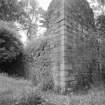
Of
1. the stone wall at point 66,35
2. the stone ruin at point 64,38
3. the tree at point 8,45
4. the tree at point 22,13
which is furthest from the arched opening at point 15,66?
the tree at point 22,13

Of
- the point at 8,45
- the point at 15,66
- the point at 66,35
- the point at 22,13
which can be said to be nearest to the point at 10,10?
the point at 22,13

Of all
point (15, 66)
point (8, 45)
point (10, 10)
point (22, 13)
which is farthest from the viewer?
point (22, 13)

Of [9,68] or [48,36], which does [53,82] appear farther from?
[9,68]

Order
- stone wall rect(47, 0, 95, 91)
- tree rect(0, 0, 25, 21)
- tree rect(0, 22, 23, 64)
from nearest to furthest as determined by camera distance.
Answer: stone wall rect(47, 0, 95, 91) → tree rect(0, 22, 23, 64) → tree rect(0, 0, 25, 21)

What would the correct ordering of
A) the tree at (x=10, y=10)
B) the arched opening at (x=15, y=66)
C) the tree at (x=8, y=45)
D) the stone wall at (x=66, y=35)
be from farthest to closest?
the tree at (x=10, y=10) < the arched opening at (x=15, y=66) < the tree at (x=8, y=45) < the stone wall at (x=66, y=35)

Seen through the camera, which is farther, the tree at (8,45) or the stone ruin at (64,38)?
the tree at (8,45)

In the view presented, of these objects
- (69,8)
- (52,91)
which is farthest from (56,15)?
(52,91)

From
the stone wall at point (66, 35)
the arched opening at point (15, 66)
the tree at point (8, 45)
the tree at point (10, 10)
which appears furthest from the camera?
the tree at point (10, 10)

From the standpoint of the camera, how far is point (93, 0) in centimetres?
683

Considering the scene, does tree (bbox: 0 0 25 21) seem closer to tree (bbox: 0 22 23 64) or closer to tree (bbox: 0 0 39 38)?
tree (bbox: 0 0 39 38)

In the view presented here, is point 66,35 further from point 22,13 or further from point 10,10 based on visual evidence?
point 22,13

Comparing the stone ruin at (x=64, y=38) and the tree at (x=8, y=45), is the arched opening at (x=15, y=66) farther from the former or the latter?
the stone ruin at (x=64, y=38)

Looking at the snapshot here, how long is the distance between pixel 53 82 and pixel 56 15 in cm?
239

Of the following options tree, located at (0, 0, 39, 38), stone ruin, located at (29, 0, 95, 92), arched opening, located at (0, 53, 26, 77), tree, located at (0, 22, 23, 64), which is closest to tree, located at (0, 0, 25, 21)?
tree, located at (0, 0, 39, 38)
